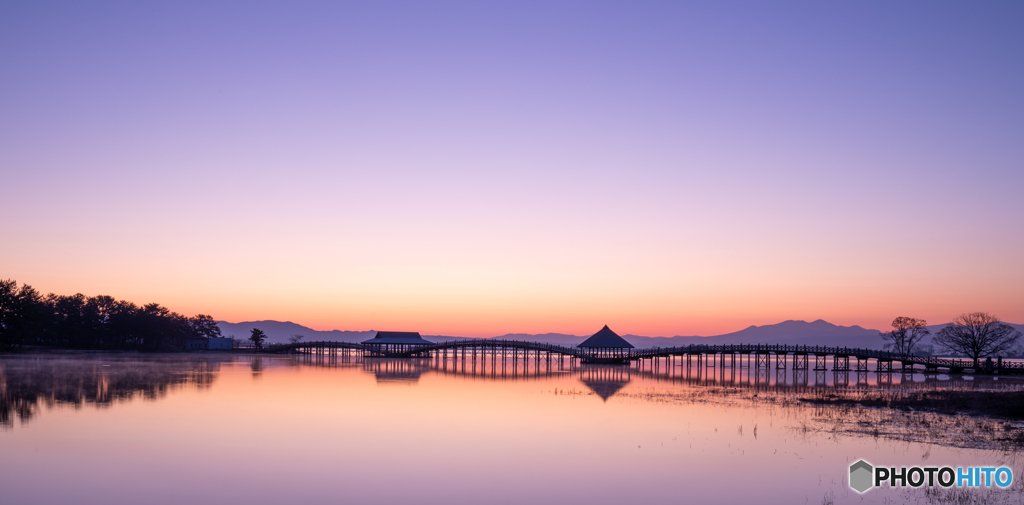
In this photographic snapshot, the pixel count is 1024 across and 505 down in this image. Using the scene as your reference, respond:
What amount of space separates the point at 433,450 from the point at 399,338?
7131 centimetres


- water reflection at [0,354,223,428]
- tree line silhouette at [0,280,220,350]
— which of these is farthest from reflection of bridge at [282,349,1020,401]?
tree line silhouette at [0,280,220,350]

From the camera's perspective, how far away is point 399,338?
87.5m

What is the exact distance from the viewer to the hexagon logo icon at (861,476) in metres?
13.6

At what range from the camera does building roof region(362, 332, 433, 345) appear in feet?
283

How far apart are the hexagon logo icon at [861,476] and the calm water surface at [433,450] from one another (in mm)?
261

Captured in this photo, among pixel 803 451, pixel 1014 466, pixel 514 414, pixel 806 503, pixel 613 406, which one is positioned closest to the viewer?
pixel 806 503

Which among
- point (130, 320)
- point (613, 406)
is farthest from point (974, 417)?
point (130, 320)

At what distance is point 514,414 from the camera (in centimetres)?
2564

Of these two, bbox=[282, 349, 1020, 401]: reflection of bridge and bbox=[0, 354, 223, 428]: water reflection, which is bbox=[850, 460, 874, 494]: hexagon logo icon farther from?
bbox=[0, 354, 223, 428]: water reflection

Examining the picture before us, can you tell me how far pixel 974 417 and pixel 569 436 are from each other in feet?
48.8

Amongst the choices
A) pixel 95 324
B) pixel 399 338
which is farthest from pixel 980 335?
pixel 95 324

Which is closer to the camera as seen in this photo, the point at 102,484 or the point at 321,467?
the point at 102,484

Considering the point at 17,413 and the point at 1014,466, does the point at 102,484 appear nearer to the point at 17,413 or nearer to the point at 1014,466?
the point at 17,413

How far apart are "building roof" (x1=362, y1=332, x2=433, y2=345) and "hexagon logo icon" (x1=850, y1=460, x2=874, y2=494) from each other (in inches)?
2889
